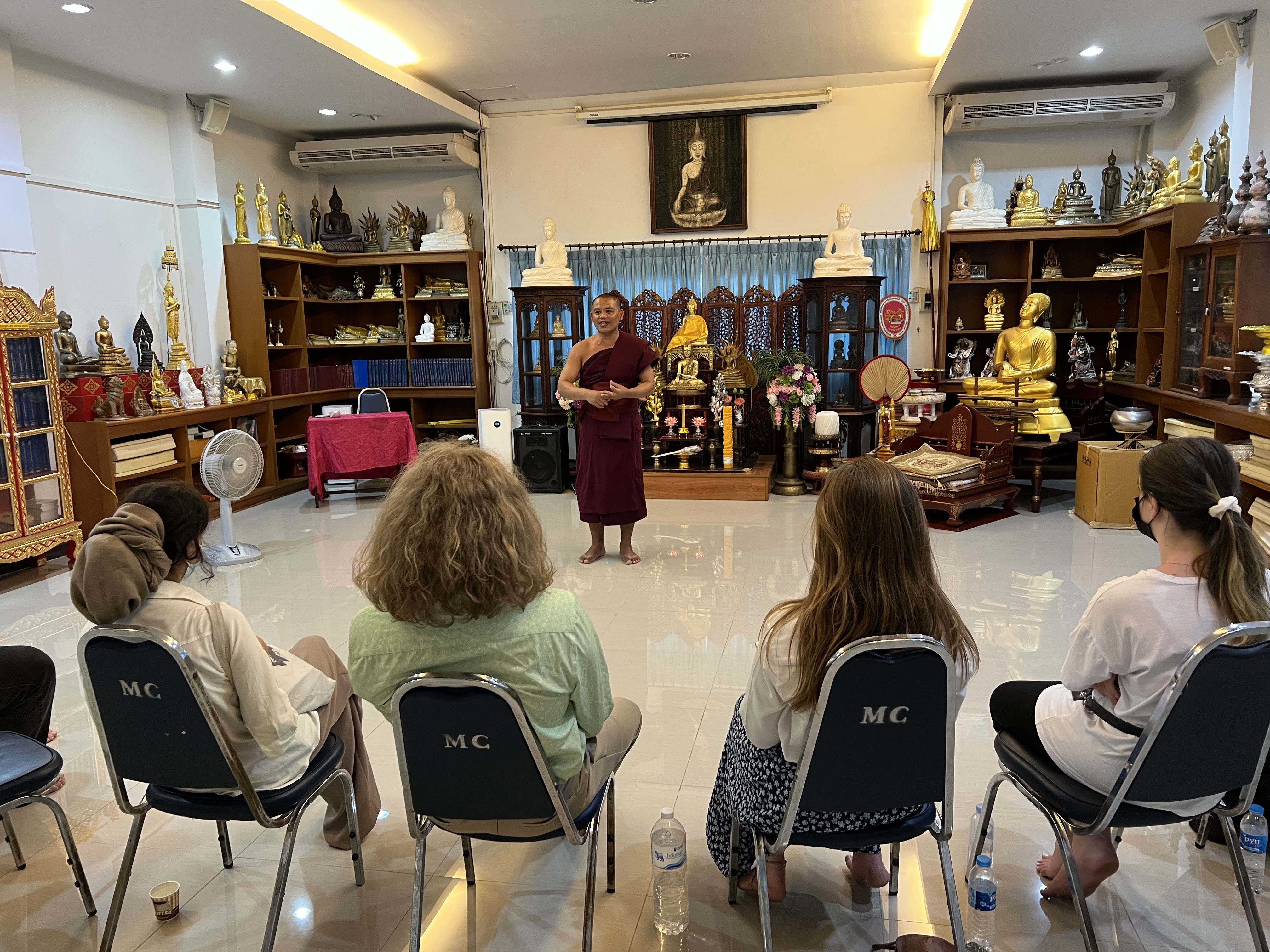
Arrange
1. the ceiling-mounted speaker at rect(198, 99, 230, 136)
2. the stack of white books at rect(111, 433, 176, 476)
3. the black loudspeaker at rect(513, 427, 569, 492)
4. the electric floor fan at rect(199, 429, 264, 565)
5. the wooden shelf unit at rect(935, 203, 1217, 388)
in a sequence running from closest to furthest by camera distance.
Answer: the electric floor fan at rect(199, 429, 264, 565)
the stack of white books at rect(111, 433, 176, 476)
the ceiling-mounted speaker at rect(198, 99, 230, 136)
the wooden shelf unit at rect(935, 203, 1217, 388)
the black loudspeaker at rect(513, 427, 569, 492)

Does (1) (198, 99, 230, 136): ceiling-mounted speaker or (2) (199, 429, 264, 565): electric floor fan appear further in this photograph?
(1) (198, 99, 230, 136): ceiling-mounted speaker

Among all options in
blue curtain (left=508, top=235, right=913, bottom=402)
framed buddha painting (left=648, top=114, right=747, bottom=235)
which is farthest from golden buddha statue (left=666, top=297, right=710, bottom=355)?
framed buddha painting (left=648, top=114, right=747, bottom=235)

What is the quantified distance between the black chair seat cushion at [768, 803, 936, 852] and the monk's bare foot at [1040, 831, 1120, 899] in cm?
49

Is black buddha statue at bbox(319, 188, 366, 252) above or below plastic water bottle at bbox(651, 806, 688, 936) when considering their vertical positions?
above

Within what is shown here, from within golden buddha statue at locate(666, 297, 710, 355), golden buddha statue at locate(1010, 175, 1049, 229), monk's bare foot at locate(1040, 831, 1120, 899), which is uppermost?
golden buddha statue at locate(1010, 175, 1049, 229)

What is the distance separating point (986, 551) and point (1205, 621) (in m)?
3.81

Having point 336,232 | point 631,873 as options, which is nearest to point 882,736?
point 631,873

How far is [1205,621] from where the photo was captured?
5.70 feet

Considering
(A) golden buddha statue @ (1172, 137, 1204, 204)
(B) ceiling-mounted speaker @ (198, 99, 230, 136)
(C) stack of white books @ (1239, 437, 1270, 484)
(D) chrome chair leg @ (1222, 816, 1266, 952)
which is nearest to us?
(D) chrome chair leg @ (1222, 816, 1266, 952)

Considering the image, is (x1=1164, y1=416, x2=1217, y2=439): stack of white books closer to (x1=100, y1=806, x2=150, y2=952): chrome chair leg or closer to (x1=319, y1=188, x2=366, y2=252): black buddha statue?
(x1=100, y1=806, x2=150, y2=952): chrome chair leg

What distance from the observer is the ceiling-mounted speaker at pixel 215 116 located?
696 centimetres

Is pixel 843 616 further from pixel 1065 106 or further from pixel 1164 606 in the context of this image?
pixel 1065 106

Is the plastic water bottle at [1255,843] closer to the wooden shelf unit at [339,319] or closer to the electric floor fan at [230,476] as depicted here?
the electric floor fan at [230,476]

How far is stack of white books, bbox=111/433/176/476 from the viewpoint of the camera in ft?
19.2
